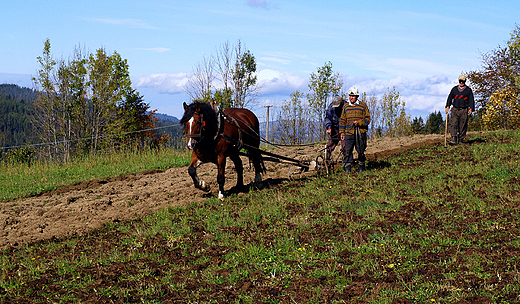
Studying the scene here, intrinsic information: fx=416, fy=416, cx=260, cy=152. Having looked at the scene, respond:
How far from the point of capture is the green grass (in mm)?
11609

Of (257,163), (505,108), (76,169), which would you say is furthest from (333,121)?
(505,108)

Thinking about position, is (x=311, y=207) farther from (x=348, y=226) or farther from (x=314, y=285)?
(x=314, y=285)

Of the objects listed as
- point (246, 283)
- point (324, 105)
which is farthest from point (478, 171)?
point (324, 105)

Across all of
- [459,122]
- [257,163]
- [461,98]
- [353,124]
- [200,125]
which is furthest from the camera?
[459,122]

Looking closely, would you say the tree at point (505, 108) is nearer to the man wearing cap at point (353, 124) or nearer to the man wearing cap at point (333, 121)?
the man wearing cap at point (333, 121)

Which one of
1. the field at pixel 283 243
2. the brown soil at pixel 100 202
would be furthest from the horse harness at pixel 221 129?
the brown soil at pixel 100 202

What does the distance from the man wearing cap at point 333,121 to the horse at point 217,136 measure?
2232 millimetres

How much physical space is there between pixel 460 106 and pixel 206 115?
10013mm

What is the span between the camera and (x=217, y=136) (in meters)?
8.64

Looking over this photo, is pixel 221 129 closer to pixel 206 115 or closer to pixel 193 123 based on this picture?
pixel 206 115

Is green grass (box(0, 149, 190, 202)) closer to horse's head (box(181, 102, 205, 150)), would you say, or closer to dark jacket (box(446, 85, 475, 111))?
horse's head (box(181, 102, 205, 150))

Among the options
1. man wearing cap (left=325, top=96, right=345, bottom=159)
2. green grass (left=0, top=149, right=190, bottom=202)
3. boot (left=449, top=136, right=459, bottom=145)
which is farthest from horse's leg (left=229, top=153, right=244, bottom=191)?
boot (left=449, top=136, right=459, bottom=145)

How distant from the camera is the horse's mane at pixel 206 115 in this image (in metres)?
8.16

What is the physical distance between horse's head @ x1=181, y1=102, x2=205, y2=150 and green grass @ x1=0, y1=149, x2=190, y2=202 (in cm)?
546
